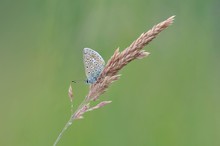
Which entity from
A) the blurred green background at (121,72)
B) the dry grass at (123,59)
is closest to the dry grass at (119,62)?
the dry grass at (123,59)

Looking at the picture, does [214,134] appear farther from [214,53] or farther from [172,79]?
[214,53]

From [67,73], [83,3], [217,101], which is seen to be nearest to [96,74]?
[67,73]

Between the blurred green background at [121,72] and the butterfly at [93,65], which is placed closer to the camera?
the butterfly at [93,65]

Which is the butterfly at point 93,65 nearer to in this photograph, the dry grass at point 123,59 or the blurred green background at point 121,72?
the dry grass at point 123,59

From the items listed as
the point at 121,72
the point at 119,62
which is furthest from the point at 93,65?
the point at 121,72

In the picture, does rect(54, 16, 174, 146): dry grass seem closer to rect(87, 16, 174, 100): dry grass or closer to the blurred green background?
rect(87, 16, 174, 100): dry grass

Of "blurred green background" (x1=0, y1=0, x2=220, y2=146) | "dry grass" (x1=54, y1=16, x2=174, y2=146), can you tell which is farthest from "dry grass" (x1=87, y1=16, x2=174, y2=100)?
"blurred green background" (x1=0, y1=0, x2=220, y2=146)
